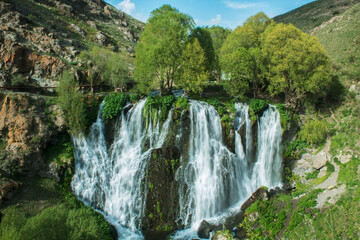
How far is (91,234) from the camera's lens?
36.9 feet

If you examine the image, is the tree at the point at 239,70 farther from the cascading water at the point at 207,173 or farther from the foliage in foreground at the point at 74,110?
the foliage in foreground at the point at 74,110

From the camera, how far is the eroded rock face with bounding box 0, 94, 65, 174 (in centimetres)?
1515

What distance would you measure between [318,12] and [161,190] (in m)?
60.1

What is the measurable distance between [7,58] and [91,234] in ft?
68.2

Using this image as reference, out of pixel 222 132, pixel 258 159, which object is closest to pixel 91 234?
pixel 222 132

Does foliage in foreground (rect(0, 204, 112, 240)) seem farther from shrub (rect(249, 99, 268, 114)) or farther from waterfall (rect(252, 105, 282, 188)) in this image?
shrub (rect(249, 99, 268, 114))

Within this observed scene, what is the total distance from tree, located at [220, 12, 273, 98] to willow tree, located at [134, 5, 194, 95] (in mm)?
5710

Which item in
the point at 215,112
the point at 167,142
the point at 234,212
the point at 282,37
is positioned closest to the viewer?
the point at 234,212

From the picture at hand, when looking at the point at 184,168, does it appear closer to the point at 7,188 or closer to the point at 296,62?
the point at 7,188

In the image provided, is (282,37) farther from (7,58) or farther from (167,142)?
(7,58)

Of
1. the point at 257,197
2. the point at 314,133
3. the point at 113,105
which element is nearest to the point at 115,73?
the point at 113,105

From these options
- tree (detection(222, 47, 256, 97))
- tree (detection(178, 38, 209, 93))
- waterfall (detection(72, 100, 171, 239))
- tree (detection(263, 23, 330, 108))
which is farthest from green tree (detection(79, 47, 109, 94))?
tree (detection(263, 23, 330, 108))

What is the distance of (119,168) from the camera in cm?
1755

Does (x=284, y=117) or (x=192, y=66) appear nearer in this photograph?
(x=284, y=117)
